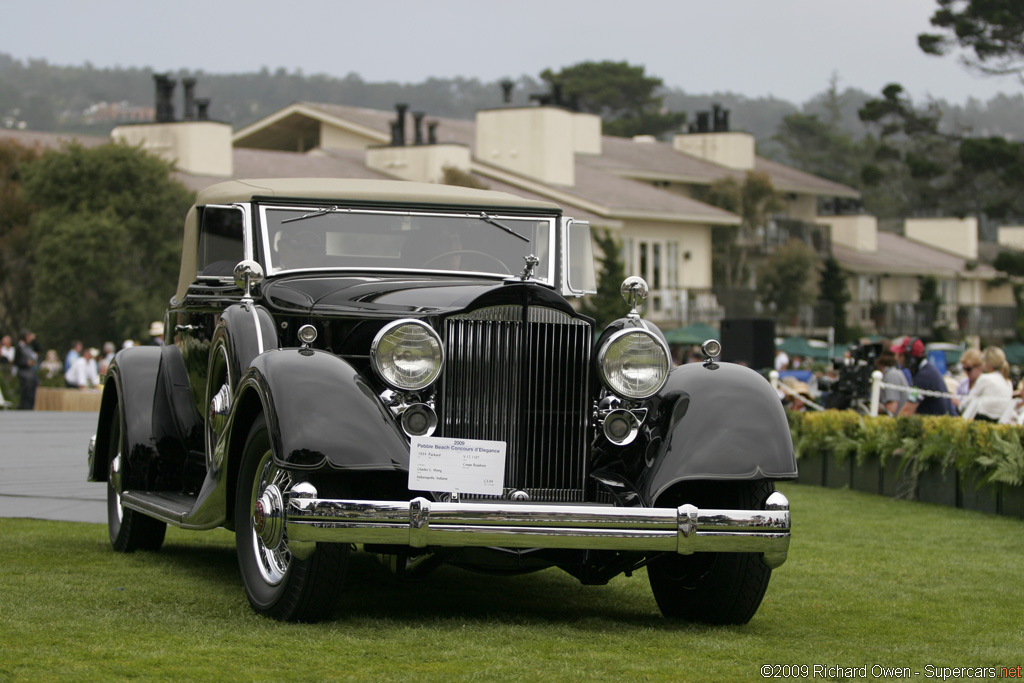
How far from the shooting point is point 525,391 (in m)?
6.12

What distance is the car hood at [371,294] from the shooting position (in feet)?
20.8

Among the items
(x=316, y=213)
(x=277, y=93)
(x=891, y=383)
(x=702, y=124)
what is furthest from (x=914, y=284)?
(x=277, y=93)

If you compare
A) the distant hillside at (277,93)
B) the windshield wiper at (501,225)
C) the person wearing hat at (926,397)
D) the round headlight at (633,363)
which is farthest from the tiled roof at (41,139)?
the distant hillside at (277,93)

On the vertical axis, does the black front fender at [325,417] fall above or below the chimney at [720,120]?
below

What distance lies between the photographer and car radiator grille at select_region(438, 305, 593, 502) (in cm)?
608

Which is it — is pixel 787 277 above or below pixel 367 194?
above

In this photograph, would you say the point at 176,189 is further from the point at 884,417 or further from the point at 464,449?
the point at 464,449

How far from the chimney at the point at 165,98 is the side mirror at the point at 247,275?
34.7 metres

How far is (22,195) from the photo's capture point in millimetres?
35781

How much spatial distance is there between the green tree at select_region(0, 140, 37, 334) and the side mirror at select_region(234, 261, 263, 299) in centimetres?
3079

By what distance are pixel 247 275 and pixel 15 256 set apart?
105 ft

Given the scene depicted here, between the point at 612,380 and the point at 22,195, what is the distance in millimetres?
32571

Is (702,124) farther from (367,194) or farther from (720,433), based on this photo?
(720,433)

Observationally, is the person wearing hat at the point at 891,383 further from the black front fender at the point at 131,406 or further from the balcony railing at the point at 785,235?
the balcony railing at the point at 785,235
